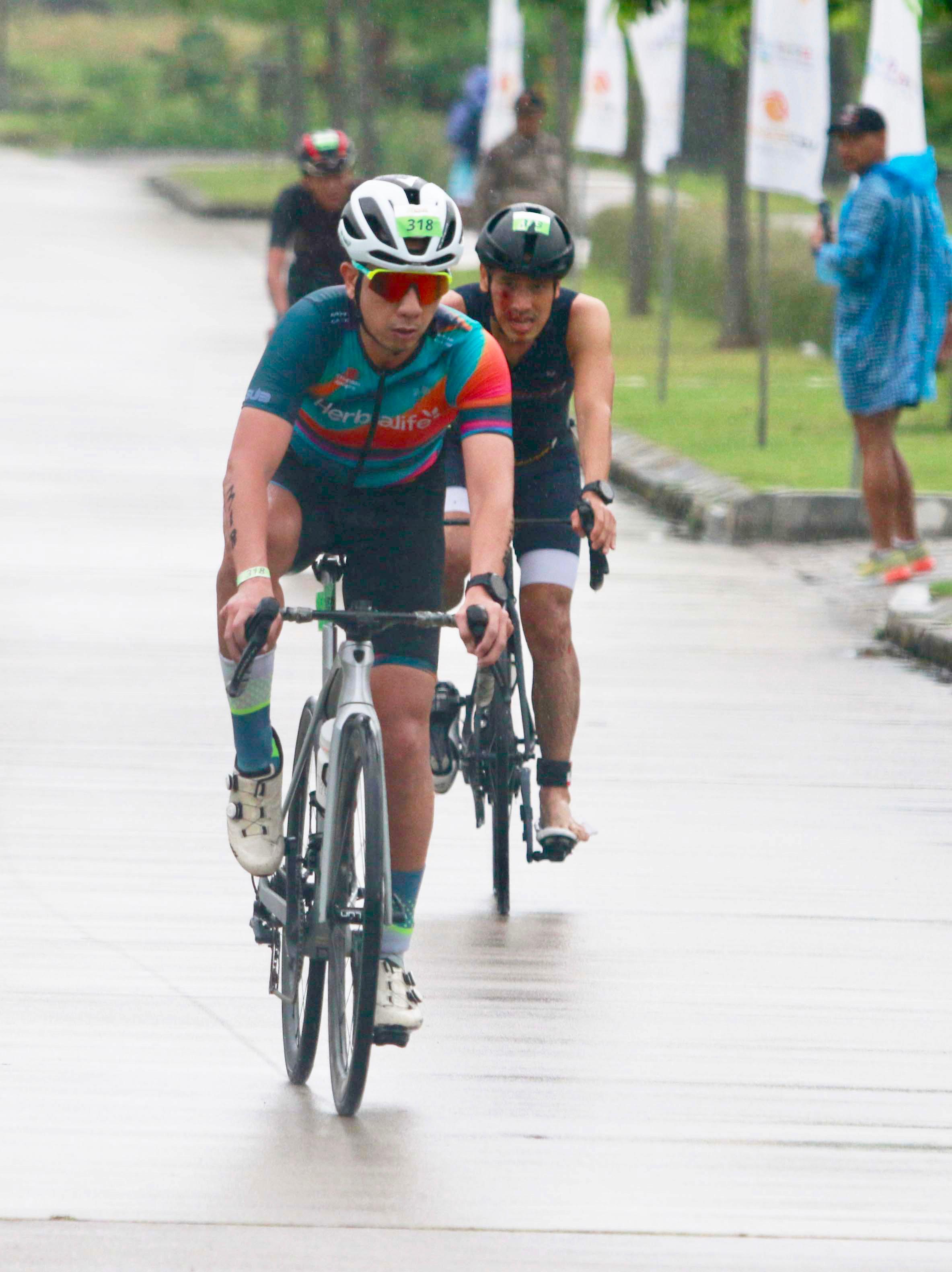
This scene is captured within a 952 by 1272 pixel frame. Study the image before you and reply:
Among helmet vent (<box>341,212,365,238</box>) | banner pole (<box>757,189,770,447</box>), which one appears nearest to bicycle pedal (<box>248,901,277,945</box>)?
helmet vent (<box>341,212,365,238</box>)

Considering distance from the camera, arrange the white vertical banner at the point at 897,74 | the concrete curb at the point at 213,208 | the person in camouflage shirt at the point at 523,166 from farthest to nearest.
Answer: the concrete curb at the point at 213,208 → the person in camouflage shirt at the point at 523,166 → the white vertical banner at the point at 897,74

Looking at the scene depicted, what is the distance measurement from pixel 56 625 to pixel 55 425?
7592 millimetres

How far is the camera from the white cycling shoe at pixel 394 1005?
5191 millimetres

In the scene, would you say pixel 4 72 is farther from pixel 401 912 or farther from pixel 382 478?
pixel 401 912

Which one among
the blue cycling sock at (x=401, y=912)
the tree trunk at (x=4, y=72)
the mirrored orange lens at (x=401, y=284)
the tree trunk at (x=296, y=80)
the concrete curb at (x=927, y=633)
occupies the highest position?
the mirrored orange lens at (x=401, y=284)

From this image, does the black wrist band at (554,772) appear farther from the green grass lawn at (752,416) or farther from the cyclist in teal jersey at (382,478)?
the green grass lawn at (752,416)

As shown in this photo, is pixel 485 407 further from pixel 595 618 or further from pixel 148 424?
pixel 148 424

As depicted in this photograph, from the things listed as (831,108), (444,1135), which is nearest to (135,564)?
(444,1135)

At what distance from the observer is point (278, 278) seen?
1483cm

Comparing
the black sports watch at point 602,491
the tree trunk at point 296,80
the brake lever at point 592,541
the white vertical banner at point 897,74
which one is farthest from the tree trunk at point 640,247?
the brake lever at point 592,541

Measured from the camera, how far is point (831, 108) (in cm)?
4125

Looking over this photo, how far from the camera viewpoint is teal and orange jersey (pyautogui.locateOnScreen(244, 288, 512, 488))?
5.38 meters

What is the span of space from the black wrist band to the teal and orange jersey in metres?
1.91

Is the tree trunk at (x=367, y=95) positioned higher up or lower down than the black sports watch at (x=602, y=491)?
lower down
